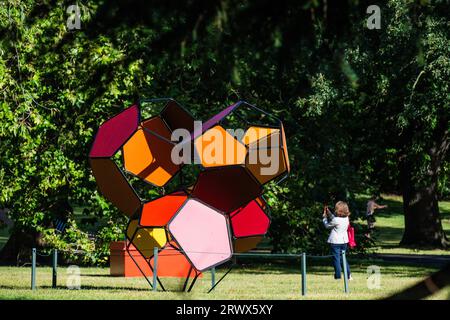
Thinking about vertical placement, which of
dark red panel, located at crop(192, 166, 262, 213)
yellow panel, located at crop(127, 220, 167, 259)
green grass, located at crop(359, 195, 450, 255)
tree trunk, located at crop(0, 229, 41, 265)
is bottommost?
green grass, located at crop(359, 195, 450, 255)

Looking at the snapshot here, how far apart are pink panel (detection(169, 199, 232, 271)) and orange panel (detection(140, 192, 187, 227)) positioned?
1196 mm

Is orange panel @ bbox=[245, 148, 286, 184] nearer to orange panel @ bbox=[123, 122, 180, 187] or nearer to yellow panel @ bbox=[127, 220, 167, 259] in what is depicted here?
orange panel @ bbox=[123, 122, 180, 187]

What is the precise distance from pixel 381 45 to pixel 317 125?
3919 millimetres

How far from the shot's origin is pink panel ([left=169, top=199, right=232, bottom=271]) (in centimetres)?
1611

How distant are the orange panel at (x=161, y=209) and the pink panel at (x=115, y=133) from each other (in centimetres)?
128

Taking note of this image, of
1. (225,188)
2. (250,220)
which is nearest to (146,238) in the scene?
(250,220)

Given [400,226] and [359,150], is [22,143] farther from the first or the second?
[400,226]

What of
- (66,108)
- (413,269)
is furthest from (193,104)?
(413,269)

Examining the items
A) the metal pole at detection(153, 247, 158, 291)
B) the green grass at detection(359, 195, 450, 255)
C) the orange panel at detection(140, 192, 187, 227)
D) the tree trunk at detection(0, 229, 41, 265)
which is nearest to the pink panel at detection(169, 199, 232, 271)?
the metal pole at detection(153, 247, 158, 291)

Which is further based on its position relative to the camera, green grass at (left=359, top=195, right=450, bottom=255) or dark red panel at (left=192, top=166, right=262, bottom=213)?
green grass at (left=359, top=195, right=450, bottom=255)

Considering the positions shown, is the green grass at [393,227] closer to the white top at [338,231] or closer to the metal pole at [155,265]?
the white top at [338,231]

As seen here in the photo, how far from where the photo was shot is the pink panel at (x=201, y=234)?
16109mm

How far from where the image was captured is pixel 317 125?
1046 inches

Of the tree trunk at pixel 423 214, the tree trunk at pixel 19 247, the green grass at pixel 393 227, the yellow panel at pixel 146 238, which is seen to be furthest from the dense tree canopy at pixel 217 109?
the tree trunk at pixel 423 214
